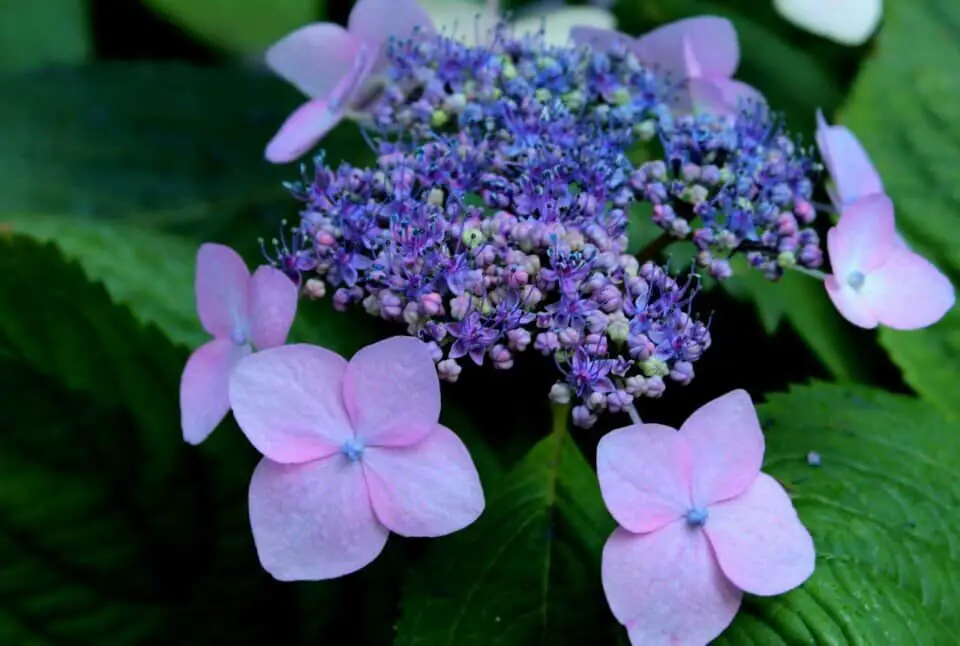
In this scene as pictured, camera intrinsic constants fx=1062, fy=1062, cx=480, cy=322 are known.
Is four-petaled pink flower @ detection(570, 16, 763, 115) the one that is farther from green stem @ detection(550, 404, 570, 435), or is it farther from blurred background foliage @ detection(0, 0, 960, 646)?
green stem @ detection(550, 404, 570, 435)

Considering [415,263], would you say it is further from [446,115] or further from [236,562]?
[236,562]

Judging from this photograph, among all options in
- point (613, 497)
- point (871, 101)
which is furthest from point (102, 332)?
point (871, 101)

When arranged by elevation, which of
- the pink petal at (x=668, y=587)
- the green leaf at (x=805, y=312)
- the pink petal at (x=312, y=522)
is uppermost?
the pink petal at (x=668, y=587)

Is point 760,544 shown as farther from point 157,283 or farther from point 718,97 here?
point 157,283

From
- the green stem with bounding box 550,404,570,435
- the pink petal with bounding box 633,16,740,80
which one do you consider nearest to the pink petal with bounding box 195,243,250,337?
the green stem with bounding box 550,404,570,435

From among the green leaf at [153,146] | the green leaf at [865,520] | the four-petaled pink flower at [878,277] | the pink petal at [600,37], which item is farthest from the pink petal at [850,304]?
the green leaf at [153,146]

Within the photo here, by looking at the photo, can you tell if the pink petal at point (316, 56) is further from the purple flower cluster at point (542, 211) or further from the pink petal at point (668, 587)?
the pink petal at point (668, 587)
